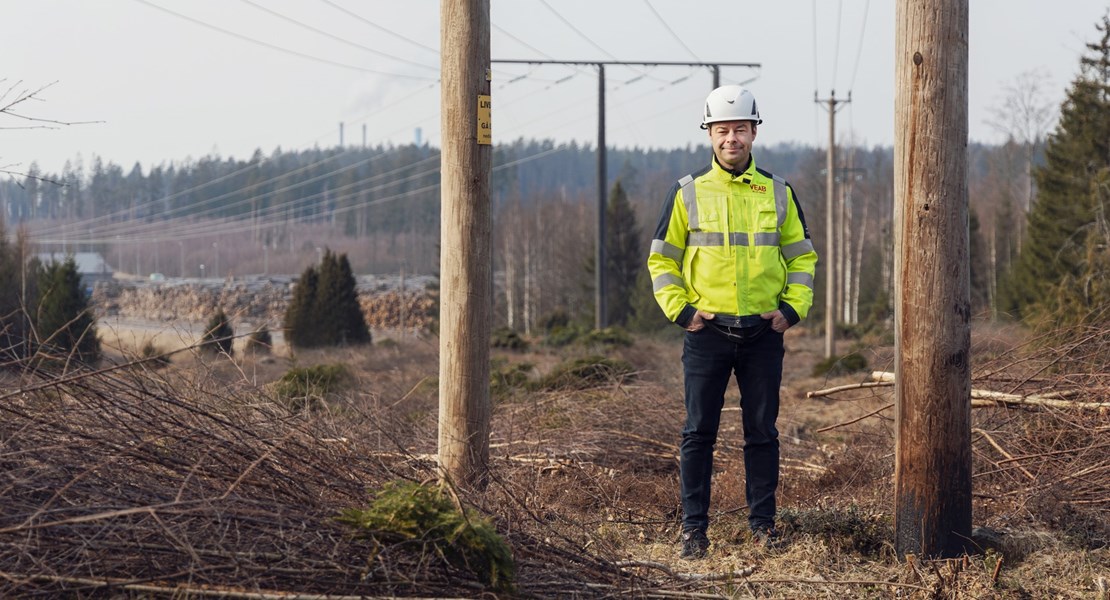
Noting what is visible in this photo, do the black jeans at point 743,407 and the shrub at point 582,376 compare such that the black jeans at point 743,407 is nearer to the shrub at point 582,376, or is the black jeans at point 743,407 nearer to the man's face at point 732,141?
the man's face at point 732,141

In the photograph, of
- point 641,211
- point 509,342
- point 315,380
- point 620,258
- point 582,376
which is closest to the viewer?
point 315,380

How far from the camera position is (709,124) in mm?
5250

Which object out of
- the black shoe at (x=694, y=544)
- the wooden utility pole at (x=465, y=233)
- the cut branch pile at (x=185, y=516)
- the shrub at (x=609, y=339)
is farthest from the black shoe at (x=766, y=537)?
the shrub at (x=609, y=339)

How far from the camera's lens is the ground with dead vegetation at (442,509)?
366cm

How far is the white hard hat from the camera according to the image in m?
5.16

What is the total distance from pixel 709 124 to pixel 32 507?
3121mm

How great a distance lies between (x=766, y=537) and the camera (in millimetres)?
5152

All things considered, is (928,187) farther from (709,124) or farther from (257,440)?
(257,440)

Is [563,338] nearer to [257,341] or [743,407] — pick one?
[743,407]

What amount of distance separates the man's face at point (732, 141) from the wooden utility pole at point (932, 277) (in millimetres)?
644

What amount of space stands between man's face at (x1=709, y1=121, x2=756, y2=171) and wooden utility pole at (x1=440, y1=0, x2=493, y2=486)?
1.09 m

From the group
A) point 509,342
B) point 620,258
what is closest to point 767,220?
point 509,342

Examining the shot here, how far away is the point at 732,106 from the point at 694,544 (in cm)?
190

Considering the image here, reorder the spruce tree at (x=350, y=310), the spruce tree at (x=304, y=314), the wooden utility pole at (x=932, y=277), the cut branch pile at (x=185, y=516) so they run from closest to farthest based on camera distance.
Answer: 1. the cut branch pile at (x=185, y=516)
2. the wooden utility pole at (x=932, y=277)
3. the spruce tree at (x=304, y=314)
4. the spruce tree at (x=350, y=310)
